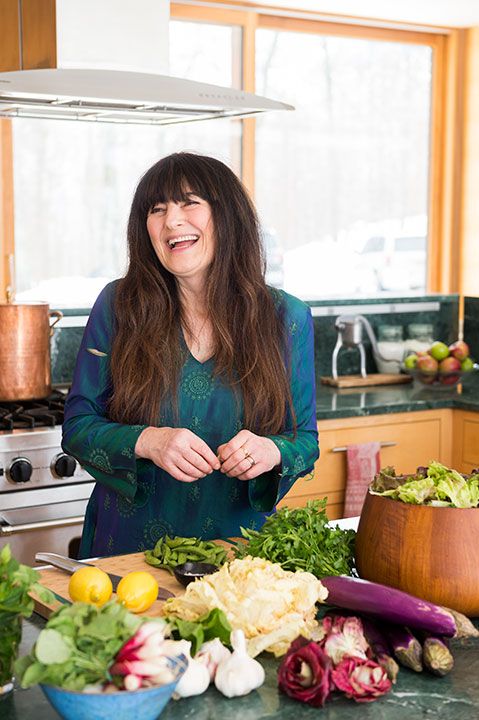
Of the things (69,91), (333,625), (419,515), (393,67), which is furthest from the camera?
(393,67)

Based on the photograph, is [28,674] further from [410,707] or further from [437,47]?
[437,47]

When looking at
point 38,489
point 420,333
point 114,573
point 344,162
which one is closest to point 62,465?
point 38,489

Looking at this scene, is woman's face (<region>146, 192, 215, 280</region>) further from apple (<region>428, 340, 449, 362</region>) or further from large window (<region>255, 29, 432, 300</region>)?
large window (<region>255, 29, 432, 300</region>)

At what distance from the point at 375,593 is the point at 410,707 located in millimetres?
200

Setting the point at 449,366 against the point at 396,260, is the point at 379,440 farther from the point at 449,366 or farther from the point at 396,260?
the point at 396,260

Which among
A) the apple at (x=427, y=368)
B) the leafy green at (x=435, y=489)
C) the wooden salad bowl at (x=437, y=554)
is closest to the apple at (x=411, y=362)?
the apple at (x=427, y=368)

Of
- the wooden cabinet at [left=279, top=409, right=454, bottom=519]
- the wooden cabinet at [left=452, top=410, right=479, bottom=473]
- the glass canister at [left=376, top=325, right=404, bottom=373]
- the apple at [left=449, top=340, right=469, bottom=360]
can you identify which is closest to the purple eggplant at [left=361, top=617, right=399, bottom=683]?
the wooden cabinet at [left=279, top=409, right=454, bottom=519]

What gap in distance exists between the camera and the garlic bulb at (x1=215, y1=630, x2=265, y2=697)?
139 cm

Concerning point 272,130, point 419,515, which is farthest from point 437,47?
point 419,515

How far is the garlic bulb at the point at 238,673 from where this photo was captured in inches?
54.8

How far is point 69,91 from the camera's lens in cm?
264

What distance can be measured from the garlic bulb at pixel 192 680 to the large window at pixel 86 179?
2883mm

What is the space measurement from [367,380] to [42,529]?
66.3 inches

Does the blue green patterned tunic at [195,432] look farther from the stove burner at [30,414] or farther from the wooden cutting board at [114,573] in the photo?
the stove burner at [30,414]
